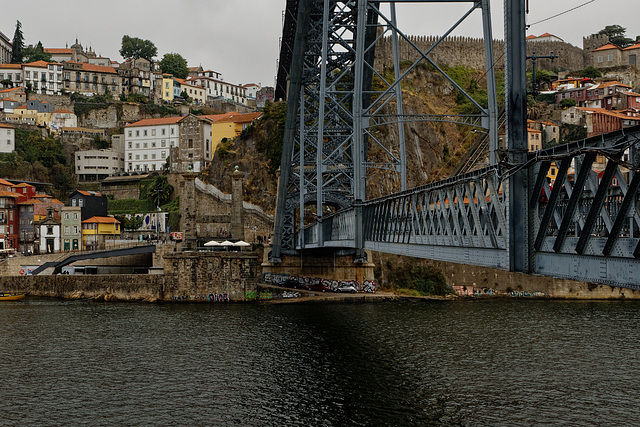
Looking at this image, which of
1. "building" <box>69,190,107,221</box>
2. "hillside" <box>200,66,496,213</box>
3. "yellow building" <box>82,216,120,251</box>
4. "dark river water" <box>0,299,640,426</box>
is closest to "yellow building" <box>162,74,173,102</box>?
"building" <box>69,190,107,221</box>

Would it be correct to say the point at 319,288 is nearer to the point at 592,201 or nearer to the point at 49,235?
the point at 49,235

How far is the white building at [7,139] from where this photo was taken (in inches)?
3504

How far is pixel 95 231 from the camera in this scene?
6750cm

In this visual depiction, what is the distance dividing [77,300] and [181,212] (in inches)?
705

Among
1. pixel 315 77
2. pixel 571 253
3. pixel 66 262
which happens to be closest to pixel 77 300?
pixel 66 262

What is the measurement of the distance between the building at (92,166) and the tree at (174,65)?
42.5 m

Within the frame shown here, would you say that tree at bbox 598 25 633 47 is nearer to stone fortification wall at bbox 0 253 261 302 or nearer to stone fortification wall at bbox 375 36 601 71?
stone fortification wall at bbox 375 36 601 71

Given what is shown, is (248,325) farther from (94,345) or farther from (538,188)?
(538,188)

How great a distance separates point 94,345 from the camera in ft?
110

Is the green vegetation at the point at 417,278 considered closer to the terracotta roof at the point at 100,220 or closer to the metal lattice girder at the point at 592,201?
the terracotta roof at the point at 100,220

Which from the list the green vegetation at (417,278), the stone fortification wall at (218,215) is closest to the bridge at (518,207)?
the green vegetation at (417,278)

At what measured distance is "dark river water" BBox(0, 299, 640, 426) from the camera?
73.7 ft

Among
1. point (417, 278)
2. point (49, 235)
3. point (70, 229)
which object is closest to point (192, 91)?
point (70, 229)

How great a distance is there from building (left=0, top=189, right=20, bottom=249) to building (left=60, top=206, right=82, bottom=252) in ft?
15.5
